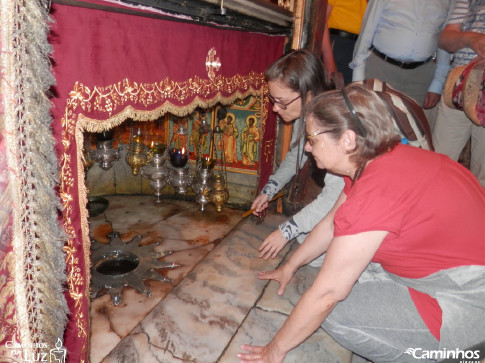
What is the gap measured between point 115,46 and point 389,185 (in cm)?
134

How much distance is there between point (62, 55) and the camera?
4.61 feet

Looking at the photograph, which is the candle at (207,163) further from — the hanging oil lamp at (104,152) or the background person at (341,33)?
the background person at (341,33)

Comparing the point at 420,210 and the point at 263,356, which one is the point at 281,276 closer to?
the point at 263,356

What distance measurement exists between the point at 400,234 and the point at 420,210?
0.14 metres

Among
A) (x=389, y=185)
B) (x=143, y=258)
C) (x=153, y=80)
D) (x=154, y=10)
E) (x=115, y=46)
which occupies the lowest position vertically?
(x=143, y=258)

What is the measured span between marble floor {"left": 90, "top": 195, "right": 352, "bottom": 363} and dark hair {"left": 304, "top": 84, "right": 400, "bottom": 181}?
4.23 feet

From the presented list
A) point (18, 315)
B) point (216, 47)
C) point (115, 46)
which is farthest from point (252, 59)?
point (18, 315)

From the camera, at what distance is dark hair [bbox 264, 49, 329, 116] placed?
2.41m

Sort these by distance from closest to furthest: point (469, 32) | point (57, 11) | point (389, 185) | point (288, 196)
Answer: point (57, 11)
point (389, 185)
point (469, 32)
point (288, 196)

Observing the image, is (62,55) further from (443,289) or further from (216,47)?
(443,289)

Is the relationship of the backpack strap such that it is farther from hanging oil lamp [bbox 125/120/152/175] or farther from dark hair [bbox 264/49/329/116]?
hanging oil lamp [bbox 125/120/152/175]

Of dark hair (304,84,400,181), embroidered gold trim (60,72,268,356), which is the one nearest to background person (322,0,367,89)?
embroidered gold trim (60,72,268,356)

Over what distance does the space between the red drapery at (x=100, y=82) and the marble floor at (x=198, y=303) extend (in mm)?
455

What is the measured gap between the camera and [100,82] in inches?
62.4
